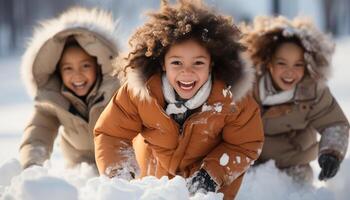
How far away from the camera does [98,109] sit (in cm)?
369

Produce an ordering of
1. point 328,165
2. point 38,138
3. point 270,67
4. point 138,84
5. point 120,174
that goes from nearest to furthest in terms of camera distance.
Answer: point 120,174, point 138,84, point 328,165, point 38,138, point 270,67

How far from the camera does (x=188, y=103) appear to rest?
2.88 m

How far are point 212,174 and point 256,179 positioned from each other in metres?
0.87

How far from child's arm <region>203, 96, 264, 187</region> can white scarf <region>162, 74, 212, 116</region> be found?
15cm

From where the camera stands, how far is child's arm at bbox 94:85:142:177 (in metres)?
2.79

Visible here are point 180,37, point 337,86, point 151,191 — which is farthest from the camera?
point 337,86

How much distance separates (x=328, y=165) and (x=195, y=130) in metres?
0.95

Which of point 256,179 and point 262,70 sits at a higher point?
point 262,70

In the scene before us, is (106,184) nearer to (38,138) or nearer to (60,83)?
(38,138)

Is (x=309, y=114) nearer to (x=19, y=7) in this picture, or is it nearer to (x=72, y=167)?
(x=72, y=167)

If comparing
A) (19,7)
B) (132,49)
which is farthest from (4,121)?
(19,7)

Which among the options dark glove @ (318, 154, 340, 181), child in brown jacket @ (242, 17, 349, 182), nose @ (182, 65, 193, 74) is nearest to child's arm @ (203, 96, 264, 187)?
nose @ (182, 65, 193, 74)

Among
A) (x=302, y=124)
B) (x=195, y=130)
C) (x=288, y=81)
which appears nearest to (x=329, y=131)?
(x=302, y=124)

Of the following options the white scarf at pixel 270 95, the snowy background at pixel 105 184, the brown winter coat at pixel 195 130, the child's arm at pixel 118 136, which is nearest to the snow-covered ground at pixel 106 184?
the snowy background at pixel 105 184
